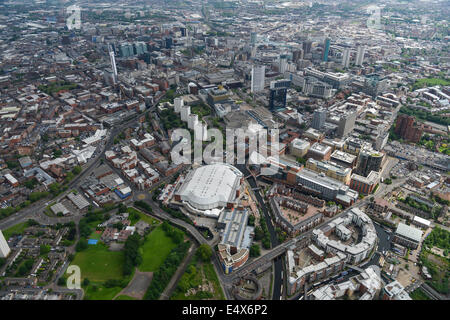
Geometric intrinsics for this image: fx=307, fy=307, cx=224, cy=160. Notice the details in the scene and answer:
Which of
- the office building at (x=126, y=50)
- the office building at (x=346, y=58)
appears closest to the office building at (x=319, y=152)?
the office building at (x=346, y=58)

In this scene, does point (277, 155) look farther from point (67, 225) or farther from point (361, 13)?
point (361, 13)

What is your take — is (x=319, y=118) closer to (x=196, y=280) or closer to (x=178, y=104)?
(x=178, y=104)

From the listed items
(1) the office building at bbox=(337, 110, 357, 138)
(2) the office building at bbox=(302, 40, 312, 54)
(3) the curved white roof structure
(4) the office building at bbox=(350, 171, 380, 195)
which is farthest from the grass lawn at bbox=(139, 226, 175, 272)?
(2) the office building at bbox=(302, 40, 312, 54)

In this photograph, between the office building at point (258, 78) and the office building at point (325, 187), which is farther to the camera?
the office building at point (258, 78)

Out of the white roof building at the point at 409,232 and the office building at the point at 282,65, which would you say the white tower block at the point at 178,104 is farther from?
the white roof building at the point at 409,232

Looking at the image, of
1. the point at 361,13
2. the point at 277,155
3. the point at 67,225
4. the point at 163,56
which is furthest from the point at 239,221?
the point at 361,13

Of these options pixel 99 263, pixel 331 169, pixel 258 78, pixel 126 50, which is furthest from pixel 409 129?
pixel 126 50
